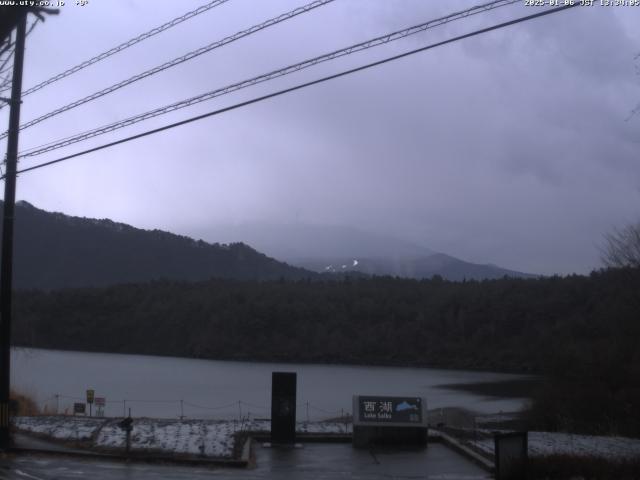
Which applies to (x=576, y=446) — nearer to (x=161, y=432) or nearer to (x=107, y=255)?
(x=161, y=432)

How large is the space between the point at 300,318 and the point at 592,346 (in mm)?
65768

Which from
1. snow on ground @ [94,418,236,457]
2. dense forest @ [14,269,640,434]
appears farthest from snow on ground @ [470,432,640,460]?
dense forest @ [14,269,640,434]

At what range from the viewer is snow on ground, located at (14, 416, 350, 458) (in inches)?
720

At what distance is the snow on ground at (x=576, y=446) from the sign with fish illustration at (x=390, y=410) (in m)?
1.61

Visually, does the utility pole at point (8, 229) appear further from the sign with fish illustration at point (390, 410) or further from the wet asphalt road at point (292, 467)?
the sign with fish illustration at point (390, 410)

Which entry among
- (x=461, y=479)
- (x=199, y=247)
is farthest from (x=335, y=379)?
(x=199, y=247)

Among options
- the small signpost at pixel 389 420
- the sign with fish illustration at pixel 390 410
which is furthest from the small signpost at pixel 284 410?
the sign with fish illustration at pixel 390 410

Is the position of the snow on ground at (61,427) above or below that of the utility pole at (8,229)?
below

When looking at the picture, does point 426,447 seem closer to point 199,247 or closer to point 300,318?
point 300,318

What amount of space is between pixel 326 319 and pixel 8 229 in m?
83.3

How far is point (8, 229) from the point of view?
18.7m

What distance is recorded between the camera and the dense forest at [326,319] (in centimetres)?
8912

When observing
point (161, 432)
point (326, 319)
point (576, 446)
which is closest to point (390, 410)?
point (576, 446)

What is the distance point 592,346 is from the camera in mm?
35812
